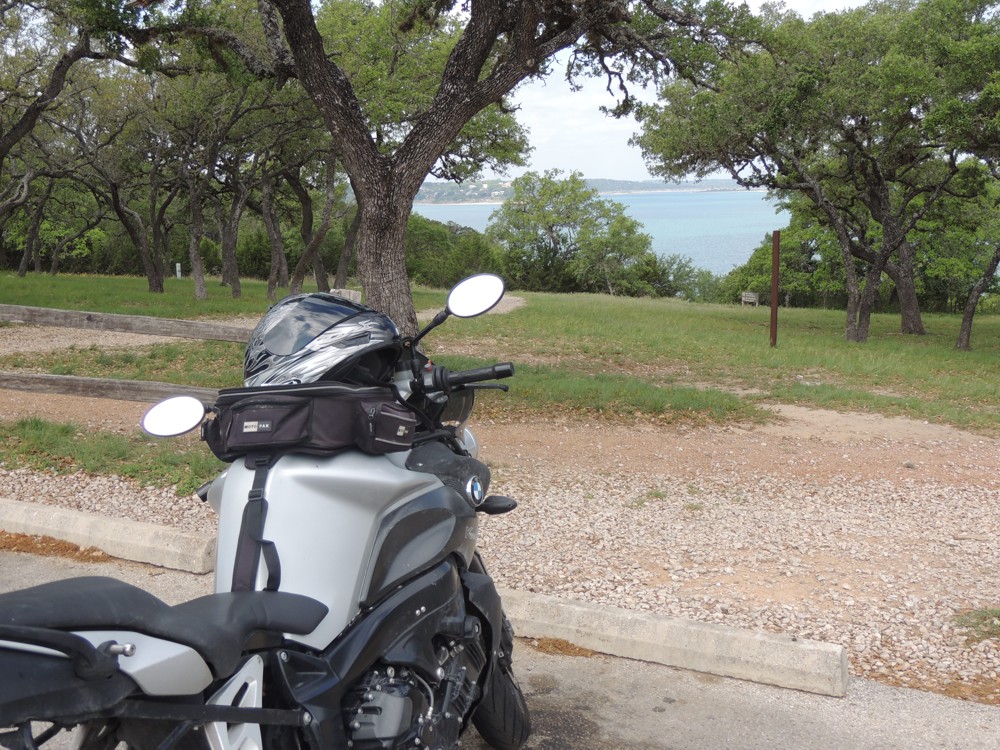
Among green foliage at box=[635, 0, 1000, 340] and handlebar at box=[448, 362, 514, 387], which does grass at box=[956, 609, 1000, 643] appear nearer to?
handlebar at box=[448, 362, 514, 387]

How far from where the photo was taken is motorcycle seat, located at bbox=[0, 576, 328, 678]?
60.2 inches

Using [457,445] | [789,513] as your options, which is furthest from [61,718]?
[789,513]

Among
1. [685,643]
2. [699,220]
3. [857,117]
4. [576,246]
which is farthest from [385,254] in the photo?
[699,220]

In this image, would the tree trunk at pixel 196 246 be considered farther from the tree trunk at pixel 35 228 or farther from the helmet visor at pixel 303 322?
the helmet visor at pixel 303 322

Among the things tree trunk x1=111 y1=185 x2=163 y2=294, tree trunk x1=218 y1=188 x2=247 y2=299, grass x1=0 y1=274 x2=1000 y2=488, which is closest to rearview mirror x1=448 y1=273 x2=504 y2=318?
grass x1=0 y1=274 x2=1000 y2=488

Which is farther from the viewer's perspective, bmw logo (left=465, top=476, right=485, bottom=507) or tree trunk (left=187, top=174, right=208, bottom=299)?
tree trunk (left=187, top=174, right=208, bottom=299)

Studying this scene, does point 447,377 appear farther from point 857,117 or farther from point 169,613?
point 857,117

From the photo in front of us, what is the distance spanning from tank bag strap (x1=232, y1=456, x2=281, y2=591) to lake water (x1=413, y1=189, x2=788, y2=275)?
2003 inches

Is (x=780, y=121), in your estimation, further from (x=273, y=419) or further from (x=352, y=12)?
(x=273, y=419)

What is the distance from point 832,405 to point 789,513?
15.2 feet

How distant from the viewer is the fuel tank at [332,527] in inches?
80.2

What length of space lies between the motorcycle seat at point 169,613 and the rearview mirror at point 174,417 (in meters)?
0.67

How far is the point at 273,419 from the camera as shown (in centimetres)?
209

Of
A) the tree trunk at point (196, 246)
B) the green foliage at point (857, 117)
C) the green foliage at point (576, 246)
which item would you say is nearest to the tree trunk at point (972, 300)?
the green foliage at point (857, 117)
